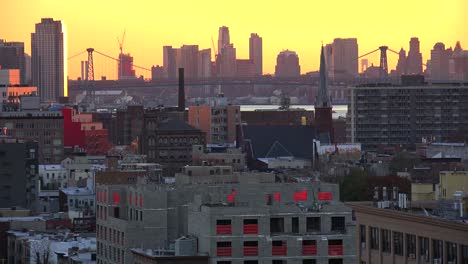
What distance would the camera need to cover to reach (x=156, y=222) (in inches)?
1615

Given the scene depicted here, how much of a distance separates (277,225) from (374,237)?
15.9 feet

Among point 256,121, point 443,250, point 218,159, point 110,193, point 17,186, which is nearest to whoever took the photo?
point 443,250

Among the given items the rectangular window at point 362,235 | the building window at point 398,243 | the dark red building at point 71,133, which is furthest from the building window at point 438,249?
the dark red building at point 71,133

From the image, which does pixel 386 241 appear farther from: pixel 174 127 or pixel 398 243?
pixel 174 127

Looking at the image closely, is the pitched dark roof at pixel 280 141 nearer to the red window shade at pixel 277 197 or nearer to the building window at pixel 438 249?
the red window shade at pixel 277 197

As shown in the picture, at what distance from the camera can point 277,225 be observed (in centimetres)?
3847

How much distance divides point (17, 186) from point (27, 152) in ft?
7.13

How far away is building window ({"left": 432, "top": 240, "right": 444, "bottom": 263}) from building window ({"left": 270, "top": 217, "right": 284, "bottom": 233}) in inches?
299

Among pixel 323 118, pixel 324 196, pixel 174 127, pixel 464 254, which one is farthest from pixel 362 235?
pixel 323 118

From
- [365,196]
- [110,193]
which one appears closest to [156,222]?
[110,193]

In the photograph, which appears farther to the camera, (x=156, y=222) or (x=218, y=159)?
(x=218, y=159)

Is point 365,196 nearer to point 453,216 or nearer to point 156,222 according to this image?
point 156,222

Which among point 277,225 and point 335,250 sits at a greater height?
point 277,225

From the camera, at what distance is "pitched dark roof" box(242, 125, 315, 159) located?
11238 cm
